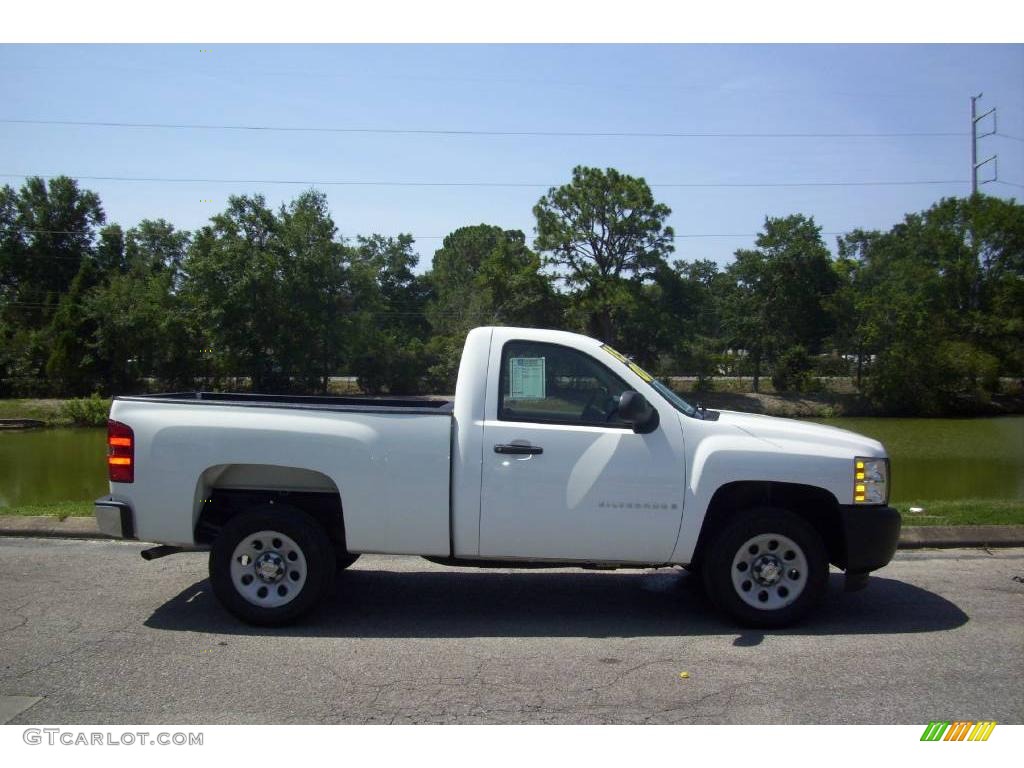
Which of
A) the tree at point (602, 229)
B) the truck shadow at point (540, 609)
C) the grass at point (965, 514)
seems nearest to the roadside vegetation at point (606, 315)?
the tree at point (602, 229)

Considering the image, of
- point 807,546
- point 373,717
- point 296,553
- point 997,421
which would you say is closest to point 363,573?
point 296,553

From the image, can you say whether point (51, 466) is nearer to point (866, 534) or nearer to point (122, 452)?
point (122, 452)

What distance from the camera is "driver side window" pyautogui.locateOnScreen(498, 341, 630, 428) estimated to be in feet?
19.3

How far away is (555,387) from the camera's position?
5.96 metres

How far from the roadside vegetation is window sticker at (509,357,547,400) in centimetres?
3415

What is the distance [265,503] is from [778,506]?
361cm

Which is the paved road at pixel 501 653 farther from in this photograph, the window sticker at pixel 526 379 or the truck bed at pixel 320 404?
the window sticker at pixel 526 379

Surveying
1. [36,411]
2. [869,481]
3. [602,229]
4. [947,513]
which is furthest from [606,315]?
[869,481]

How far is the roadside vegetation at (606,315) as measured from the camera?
39656 mm

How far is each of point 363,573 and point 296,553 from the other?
1.62 metres

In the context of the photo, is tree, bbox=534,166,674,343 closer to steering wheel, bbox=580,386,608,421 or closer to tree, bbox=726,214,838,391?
tree, bbox=726,214,838,391

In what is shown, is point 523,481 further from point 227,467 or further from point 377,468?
point 227,467

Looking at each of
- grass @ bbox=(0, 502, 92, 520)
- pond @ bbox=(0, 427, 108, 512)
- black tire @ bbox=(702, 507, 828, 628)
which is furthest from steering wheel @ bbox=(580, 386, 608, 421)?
pond @ bbox=(0, 427, 108, 512)

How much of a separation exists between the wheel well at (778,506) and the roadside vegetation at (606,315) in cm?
3339
